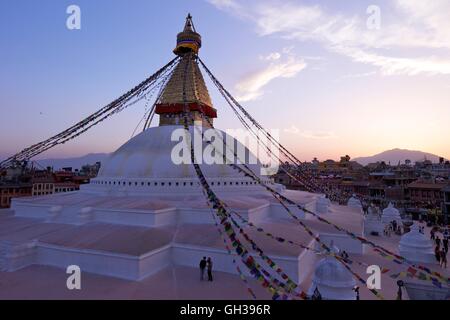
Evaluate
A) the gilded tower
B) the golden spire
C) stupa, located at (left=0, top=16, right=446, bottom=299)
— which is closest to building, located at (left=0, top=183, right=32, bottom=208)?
stupa, located at (left=0, top=16, right=446, bottom=299)

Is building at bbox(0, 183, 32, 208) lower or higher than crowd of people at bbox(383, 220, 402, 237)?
higher

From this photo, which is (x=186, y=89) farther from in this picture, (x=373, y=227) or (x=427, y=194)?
(x=427, y=194)

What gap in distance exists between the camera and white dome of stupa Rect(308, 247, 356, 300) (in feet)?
16.5

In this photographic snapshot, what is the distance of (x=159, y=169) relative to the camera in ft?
37.8

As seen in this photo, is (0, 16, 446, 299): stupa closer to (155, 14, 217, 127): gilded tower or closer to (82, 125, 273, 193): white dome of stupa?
(82, 125, 273, 193): white dome of stupa

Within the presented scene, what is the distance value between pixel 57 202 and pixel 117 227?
138 inches

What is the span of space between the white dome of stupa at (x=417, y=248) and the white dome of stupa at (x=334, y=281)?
191 inches

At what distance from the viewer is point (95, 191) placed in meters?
12.0

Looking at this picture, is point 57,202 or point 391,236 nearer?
point 57,202

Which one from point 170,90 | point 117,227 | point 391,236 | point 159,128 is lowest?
point 391,236

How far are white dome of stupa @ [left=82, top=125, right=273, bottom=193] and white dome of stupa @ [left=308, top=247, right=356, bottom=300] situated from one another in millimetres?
6596
